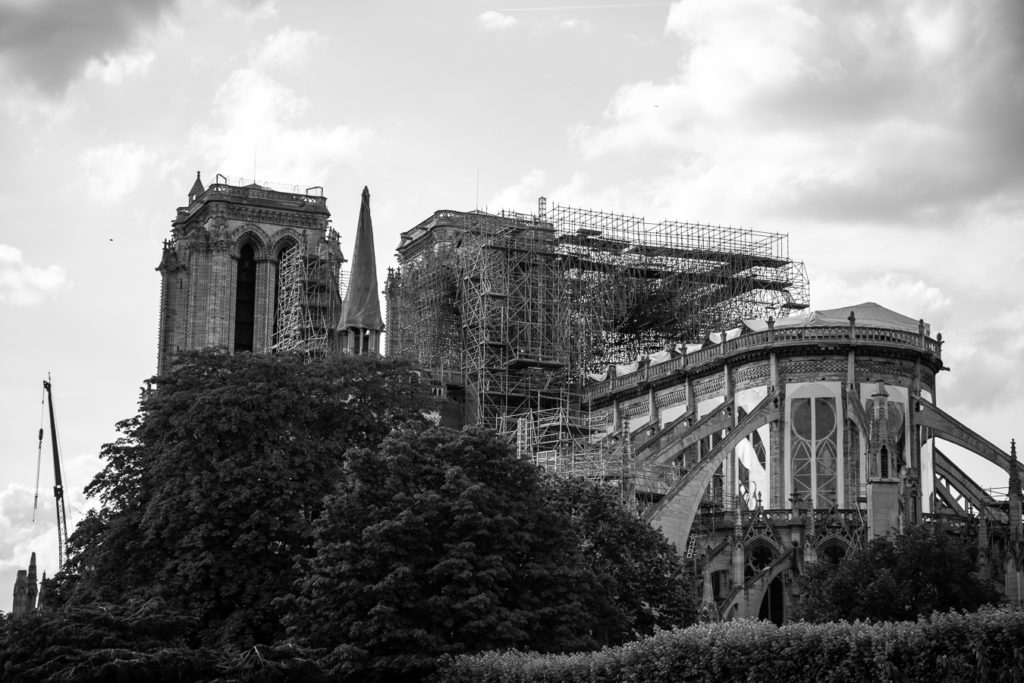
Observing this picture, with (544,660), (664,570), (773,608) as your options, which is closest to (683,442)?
(773,608)

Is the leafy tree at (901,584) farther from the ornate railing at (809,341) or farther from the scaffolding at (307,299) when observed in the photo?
the scaffolding at (307,299)

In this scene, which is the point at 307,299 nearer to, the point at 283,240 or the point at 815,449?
the point at 283,240

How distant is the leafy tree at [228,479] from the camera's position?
1992 inches

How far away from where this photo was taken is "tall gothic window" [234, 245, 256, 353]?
112 meters

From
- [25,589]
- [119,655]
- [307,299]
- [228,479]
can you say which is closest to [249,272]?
[307,299]

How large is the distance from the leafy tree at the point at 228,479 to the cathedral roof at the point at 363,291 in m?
26.3

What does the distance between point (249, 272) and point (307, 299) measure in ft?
21.5

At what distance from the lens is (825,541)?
69.0 metres

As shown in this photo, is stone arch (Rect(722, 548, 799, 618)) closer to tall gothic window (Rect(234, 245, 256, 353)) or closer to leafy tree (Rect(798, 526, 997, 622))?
leafy tree (Rect(798, 526, 997, 622))

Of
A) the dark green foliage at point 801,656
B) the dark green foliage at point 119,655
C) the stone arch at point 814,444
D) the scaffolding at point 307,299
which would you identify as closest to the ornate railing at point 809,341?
the stone arch at point 814,444

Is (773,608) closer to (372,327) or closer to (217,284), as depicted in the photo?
(372,327)

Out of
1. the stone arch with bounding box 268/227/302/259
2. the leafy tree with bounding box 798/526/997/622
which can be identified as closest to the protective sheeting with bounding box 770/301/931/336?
the leafy tree with bounding box 798/526/997/622

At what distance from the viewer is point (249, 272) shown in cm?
11275

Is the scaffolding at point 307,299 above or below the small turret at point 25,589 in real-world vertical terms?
above
